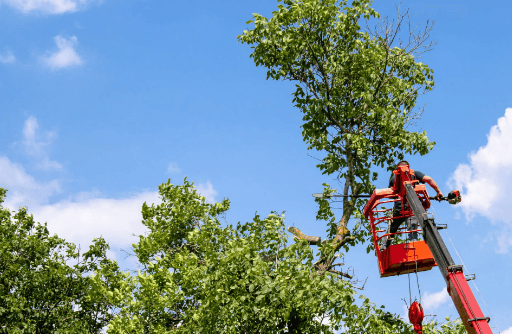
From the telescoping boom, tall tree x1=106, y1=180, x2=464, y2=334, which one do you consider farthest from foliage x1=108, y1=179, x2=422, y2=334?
the telescoping boom

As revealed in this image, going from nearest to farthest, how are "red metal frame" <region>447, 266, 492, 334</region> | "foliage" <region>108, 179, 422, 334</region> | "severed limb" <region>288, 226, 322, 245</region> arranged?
"red metal frame" <region>447, 266, 492, 334</region>, "foliage" <region>108, 179, 422, 334</region>, "severed limb" <region>288, 226, 322, 245</region>

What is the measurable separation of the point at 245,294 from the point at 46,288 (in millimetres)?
9996

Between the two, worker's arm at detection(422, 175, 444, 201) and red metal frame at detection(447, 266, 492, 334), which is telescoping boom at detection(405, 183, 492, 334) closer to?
red metal frame at detection(447, 266, 492, 334)

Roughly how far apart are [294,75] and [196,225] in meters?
5.51

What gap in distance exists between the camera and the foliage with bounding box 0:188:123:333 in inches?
633

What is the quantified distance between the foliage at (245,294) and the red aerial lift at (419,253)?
3.15 feet

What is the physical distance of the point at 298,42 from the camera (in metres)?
15.2

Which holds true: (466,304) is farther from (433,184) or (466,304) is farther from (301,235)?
(301,235)

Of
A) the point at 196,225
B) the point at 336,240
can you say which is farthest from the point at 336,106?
the point at 196,225

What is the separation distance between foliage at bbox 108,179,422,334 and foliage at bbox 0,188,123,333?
370 centimetres

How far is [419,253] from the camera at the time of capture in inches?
391

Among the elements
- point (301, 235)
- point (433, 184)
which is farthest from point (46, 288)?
point (433, 184)

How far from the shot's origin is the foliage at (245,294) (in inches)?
380

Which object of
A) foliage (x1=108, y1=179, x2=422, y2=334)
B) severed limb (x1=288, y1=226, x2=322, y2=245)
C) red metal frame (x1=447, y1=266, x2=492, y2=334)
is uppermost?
severed limb (x1=288, y1=226, x2=322, y2=245)
